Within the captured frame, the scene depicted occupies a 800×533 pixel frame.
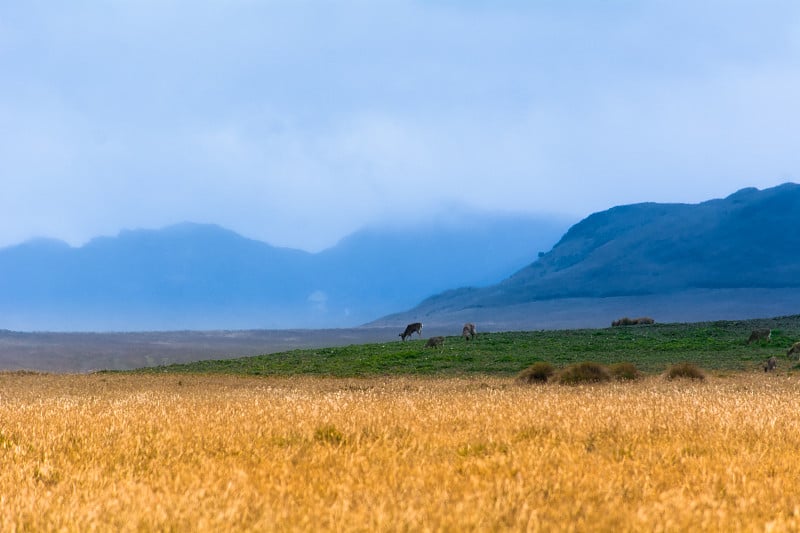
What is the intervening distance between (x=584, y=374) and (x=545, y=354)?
1651cm

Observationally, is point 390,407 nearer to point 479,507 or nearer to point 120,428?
point 120,428

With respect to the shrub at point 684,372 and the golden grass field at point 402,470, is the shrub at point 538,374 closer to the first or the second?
the shrub at point 684,372

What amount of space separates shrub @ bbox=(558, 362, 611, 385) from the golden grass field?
42.4 feet

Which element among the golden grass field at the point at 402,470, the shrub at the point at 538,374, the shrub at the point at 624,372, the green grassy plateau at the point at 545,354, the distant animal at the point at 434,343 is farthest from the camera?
the distant animal at the point at 434,343

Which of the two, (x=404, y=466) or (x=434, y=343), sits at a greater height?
(x=404, y=466)

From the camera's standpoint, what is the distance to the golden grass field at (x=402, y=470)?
5375 mm

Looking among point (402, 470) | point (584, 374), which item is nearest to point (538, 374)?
point (584, 374)

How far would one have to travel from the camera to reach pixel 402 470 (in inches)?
275

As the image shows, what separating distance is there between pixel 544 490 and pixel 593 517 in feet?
2.75

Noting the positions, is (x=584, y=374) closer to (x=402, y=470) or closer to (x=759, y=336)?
(x=402, y=470)

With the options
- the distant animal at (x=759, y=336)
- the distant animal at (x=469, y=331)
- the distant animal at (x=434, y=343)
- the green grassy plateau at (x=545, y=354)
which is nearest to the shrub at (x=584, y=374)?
the green grassy plateau at (x=545, y=354)

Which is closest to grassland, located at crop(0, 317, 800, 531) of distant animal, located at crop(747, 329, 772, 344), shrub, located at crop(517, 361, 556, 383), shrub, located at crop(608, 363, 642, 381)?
shrub, located at crop(517, 361, 556, 383)

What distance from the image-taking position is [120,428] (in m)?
9.81

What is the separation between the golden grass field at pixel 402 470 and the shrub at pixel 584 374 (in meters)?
12.9
